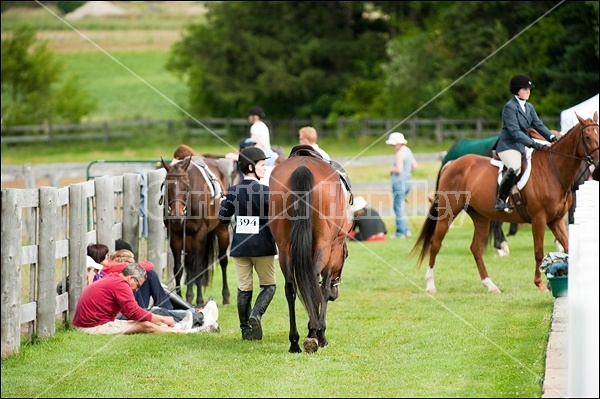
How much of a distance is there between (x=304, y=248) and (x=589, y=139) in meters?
5.11

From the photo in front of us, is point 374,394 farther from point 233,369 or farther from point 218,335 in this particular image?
point 218,335

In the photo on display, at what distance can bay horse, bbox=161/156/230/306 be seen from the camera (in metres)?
13.4

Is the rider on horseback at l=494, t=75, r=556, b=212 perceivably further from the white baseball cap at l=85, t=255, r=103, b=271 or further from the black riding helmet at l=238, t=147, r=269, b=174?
the white baseball cap at l=85, t=255, r=103, b=271

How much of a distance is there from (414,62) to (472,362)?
45.4 m

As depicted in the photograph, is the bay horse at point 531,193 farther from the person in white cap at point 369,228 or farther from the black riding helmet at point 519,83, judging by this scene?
the person in white cap at point 369,228

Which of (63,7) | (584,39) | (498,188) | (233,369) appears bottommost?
(233,369)

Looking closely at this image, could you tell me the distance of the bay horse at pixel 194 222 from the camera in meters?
13.4

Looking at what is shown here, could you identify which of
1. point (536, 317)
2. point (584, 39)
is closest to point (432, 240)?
point (536, 317)

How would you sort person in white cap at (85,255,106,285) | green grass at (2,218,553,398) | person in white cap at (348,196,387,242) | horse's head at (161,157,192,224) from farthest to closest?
person in white cap at (348,196,387,242) → horse's head at (161,157,192,224) → person in white cap at (85,255,106,285) → green grass at (2,218,553,398)

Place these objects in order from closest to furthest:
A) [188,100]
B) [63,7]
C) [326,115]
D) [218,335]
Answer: [218,335] < [63,7] < [326,115] < [188,100]

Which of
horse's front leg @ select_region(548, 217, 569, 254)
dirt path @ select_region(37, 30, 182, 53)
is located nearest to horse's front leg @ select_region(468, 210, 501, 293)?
horse's front leg @ select_region(548, 217, 569, 254)

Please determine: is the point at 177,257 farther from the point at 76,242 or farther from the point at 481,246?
the point at 481,246

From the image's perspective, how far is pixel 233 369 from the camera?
887 cm

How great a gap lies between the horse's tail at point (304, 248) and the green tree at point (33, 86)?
47.5 meters
